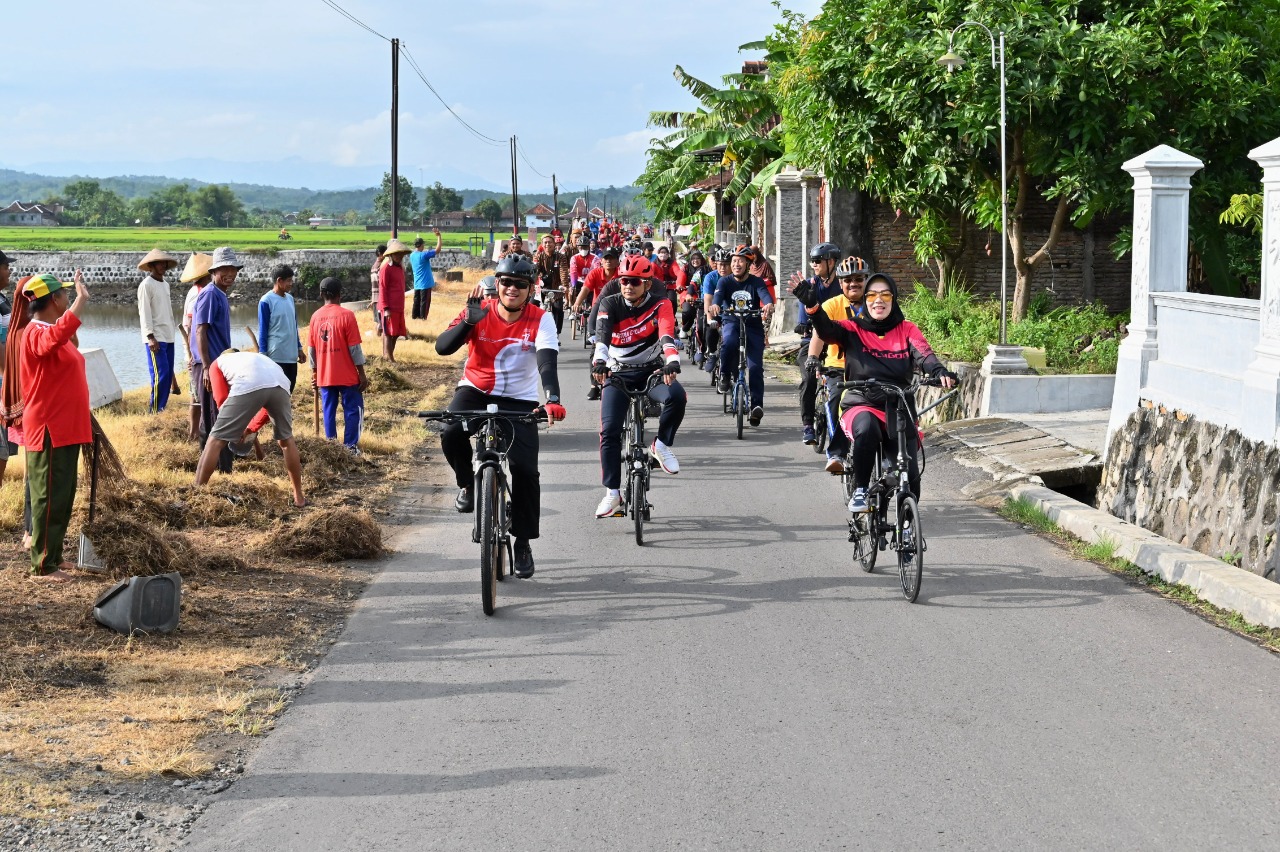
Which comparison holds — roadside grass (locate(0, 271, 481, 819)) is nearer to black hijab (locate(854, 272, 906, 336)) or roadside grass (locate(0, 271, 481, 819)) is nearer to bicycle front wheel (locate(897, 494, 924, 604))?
bicycle front wheel (locate(897, 494, 924, 604))

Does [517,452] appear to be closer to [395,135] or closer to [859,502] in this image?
[859,502]

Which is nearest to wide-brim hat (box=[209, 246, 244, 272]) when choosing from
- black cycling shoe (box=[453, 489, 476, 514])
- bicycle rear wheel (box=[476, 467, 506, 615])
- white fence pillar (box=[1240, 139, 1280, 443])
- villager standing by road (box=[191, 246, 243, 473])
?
villager standing by road (box=[191, 246, 243, 473])

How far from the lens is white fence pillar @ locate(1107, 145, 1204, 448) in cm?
1173

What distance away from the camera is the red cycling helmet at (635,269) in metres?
10.6

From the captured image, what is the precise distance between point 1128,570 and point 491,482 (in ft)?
12.8

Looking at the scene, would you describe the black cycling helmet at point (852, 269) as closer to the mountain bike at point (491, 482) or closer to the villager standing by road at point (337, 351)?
the mountain bike at point (491, 482)

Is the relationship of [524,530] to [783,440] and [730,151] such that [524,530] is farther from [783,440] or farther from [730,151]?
[730,151]

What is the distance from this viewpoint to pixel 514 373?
8.56 m

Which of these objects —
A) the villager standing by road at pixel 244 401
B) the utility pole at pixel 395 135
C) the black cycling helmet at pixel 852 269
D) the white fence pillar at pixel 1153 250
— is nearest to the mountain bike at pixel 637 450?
the black cycling helmet at pixel 852 269

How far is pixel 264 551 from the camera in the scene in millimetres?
9273

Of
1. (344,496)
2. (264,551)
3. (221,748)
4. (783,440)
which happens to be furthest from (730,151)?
(221,748)

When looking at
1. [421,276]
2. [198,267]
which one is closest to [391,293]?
[421,276]

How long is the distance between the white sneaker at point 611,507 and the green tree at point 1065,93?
9.85 meters

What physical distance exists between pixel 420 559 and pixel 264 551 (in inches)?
38.6
